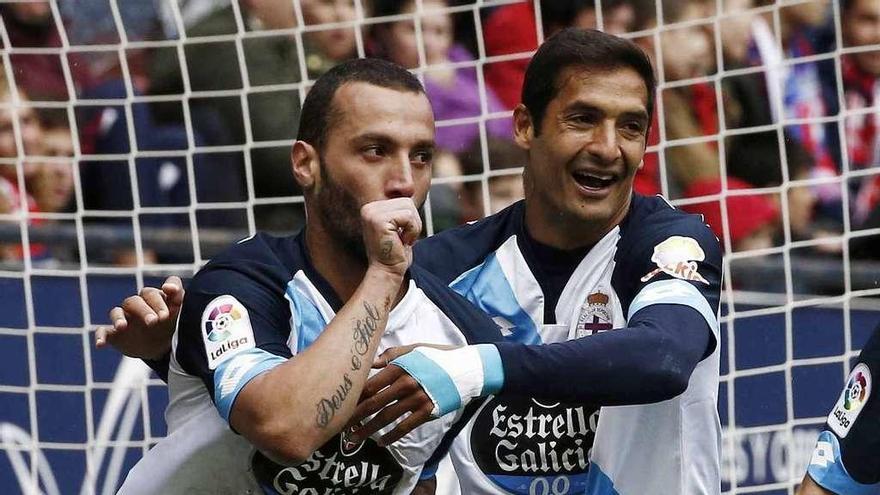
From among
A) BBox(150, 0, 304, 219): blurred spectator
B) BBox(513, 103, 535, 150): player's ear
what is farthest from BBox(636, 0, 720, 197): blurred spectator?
BBox(513, 103, 535, 150): player's ear

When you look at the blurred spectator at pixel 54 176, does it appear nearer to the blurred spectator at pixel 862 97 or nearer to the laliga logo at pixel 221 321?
the laliga logo at pixel 221 321

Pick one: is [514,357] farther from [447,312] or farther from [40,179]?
[40,179]

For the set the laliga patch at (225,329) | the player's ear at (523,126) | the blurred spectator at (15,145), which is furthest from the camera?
the blurred spectator at (15,145)

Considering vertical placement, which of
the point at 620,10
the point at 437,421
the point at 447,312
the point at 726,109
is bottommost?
the point at 437,421

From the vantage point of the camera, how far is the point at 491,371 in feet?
10.9

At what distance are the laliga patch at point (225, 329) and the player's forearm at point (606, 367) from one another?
0.53m

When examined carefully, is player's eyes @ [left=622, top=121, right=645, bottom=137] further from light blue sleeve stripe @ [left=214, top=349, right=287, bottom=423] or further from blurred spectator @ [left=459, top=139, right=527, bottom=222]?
blurred spectator @ [left=459, top=139, right=527, bottom=222]

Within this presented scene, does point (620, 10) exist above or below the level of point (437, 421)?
above

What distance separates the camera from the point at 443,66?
5.66 m

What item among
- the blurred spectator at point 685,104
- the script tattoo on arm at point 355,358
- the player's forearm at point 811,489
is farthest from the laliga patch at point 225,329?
the blurred spectator at point 685,104

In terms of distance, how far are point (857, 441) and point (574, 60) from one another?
1215 mm

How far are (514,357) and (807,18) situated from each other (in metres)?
3.70

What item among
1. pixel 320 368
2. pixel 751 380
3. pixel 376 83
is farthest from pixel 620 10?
pixel 320 368

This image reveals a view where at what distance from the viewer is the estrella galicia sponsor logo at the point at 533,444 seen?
4.09 meters
